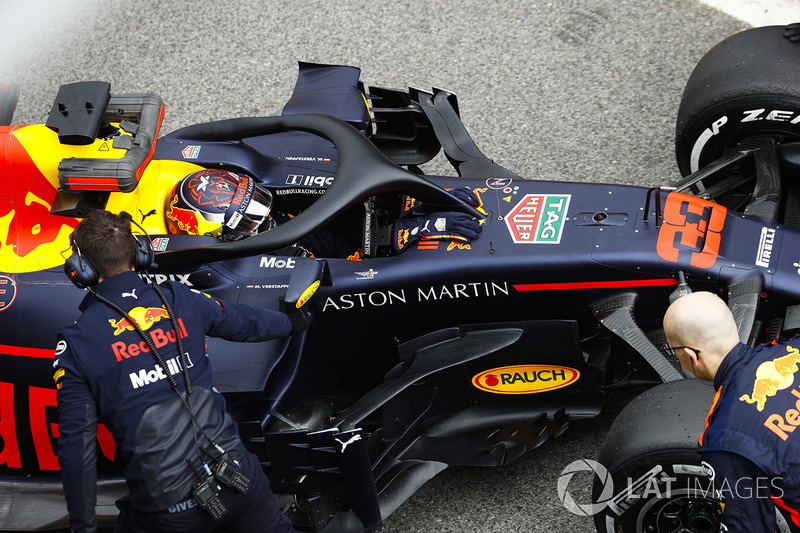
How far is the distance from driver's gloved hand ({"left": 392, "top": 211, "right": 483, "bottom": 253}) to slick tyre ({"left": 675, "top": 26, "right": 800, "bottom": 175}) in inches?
52.6

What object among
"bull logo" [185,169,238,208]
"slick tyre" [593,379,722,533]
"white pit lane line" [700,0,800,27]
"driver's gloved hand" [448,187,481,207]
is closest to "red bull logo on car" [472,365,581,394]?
"slick tyre" [593,379,722,533]

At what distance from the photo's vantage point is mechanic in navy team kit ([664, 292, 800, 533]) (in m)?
2.22

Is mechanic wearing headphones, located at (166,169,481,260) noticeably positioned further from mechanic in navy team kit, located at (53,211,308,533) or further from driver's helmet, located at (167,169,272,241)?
mechanic in navy team kit, located at (53,211,308,533)

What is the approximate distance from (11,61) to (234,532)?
5.07 m

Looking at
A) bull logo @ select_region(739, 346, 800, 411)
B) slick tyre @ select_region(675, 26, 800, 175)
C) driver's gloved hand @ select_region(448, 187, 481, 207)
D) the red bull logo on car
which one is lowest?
the red bull logo on car

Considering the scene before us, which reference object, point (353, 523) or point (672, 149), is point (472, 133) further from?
point (353, 523)

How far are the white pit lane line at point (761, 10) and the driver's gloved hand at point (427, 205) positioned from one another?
10.1 feet

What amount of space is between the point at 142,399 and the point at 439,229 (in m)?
1.37

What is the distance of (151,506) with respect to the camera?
2840 millimetres

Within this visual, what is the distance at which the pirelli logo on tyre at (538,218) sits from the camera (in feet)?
11.4

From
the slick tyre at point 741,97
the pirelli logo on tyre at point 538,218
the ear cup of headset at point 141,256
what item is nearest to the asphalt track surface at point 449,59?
the slick tyre at point 741,97

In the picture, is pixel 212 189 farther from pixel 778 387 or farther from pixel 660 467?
pixel 778 387

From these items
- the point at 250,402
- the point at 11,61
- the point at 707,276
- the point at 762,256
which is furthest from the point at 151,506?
the point at 11,61

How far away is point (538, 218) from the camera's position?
3.55 metres
